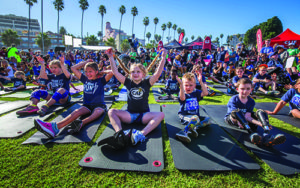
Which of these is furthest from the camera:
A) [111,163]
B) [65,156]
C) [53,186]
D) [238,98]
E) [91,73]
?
[91,73]

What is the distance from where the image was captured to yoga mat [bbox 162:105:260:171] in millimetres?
1951

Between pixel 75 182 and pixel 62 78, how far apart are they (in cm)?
369

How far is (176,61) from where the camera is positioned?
36.5 feet

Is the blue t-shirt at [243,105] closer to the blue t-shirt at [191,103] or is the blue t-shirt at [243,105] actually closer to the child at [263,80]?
the blue t-shirt at [191,103]

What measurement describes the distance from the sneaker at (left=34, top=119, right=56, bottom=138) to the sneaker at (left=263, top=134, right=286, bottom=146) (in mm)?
3661

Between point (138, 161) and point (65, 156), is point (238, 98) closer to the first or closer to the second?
point (138, 161)

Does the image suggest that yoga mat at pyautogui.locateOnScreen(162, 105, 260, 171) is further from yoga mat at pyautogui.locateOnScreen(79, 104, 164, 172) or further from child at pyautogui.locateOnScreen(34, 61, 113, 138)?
child at pyautogui.locateOnScreen(34, 61, 113, 138)

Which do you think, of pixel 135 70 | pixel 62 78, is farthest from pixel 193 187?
pixel 62 78

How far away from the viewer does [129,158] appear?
6.87ft

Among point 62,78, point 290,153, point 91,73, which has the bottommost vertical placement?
point 290,153

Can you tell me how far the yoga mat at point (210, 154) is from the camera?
1.95 metres

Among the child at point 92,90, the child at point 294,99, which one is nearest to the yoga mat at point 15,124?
the child at point 92,90

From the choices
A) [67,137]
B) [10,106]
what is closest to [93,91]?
[67,137]

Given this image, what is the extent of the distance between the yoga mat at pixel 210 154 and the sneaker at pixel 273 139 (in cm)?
44
